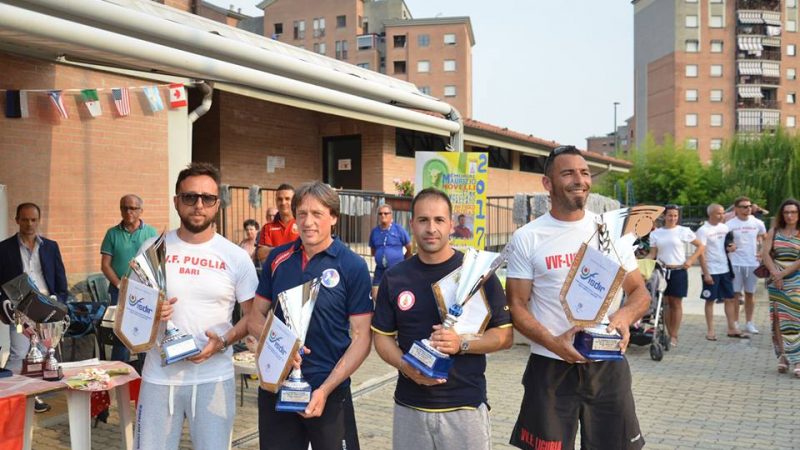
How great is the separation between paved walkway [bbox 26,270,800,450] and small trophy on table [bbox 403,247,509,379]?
111 inches

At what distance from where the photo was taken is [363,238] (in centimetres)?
1312

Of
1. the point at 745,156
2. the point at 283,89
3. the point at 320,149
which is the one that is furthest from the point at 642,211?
the point at 745,156

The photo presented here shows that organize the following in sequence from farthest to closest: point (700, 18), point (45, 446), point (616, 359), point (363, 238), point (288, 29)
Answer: point (288, 29)
point (700, 18)
point (363, 238)
point (45, 446)
point (616, 359)

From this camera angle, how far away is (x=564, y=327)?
11.2 feet

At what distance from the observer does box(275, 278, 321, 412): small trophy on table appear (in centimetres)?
298

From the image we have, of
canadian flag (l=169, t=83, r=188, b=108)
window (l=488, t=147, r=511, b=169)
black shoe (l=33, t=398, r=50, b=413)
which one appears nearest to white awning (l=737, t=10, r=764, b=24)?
window (l=488, t=147, r=511, b=169)

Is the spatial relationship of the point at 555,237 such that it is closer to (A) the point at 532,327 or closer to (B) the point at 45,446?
(A) the point at 532,327

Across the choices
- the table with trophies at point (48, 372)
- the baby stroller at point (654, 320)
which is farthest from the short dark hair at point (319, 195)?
the baby stroller at point (654, 320)

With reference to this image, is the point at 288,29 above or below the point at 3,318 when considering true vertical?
above

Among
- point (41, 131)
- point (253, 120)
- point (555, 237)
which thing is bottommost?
point (555, 237)

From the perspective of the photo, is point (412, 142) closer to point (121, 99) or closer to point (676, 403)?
point (121, 99)

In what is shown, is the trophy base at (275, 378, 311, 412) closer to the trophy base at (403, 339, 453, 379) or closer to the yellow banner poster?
the trophy base at (403, 339, 453, 379)

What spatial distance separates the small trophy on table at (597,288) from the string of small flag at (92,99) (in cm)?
595

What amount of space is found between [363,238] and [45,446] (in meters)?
8.12
